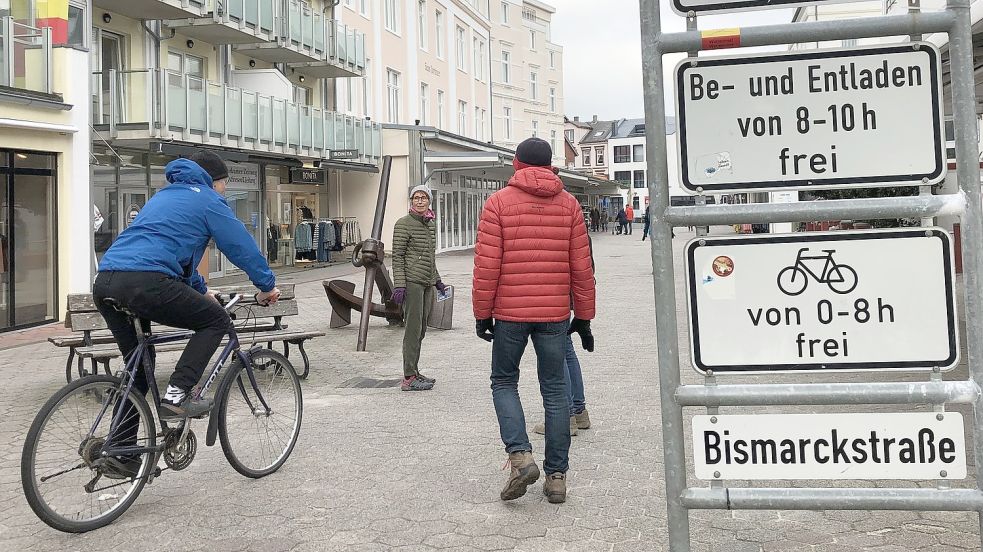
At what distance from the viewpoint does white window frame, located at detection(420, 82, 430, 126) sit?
130 ft

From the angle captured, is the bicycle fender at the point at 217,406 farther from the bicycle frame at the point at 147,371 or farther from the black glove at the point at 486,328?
the black glove at the point at 486,328

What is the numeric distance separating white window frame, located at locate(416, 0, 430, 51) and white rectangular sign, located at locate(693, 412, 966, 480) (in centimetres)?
3797

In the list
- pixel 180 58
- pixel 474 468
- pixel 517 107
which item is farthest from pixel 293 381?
pixel 517 107

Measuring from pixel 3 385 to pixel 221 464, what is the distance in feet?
14.5

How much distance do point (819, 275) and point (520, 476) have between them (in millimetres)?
2306

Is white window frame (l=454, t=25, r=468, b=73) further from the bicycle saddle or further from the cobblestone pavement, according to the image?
the bicycle saddle

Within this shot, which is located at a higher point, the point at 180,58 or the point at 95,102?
the point at 180,58

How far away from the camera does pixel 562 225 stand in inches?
180

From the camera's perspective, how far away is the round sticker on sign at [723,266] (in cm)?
263

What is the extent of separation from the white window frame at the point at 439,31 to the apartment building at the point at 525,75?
Result: 35.5 ft

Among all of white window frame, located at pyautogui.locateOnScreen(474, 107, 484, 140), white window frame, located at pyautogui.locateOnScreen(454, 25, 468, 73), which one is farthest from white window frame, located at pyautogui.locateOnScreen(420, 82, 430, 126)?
white window frame, located at pyautogui.locateOnScreen(474, 107, 484, 140)

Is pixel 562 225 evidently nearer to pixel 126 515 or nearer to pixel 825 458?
pixel 825 458

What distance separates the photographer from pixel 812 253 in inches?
102

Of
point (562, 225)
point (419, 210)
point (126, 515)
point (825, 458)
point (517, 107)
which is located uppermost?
point (517, 107)
